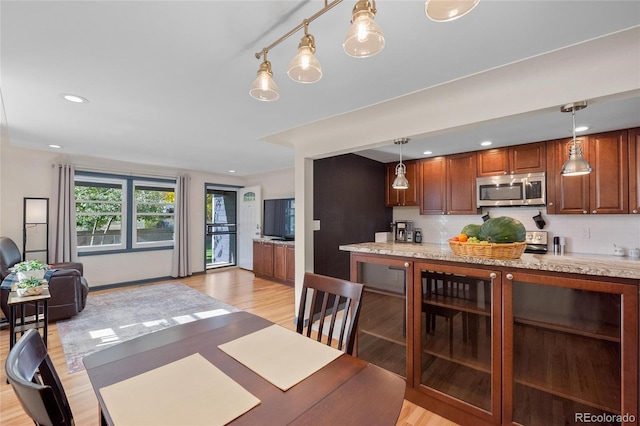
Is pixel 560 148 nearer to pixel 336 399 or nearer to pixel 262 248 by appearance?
pixel 336 399

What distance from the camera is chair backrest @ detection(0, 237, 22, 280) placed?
3301 mm

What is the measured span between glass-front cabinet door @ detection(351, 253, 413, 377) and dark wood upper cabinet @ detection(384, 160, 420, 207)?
2335mm

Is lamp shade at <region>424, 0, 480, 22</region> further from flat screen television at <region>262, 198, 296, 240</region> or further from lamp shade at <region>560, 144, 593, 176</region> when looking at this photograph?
flat screen television at <region>262, 198, 296, 240</region>

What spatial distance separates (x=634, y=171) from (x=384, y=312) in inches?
118

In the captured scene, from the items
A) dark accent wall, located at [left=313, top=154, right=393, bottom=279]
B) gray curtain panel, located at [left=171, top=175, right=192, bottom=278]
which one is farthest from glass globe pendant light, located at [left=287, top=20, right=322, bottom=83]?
gray curtain panel, located at [left=171, top=175, right=192, bottom=278]

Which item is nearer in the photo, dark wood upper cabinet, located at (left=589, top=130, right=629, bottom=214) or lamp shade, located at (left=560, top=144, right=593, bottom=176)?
lamp shade, located at (left=560, top=144, right=593, bottom=176)

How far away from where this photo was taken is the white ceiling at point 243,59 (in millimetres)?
1297

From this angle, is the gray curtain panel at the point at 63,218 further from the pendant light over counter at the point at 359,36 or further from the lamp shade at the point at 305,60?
the lamp shade at the point at 305,60

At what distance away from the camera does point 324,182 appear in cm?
359

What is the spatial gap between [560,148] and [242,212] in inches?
241

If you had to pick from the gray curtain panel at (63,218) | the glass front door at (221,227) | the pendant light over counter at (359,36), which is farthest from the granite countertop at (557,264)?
the glass front door at (221,227)

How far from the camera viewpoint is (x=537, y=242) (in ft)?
11.4

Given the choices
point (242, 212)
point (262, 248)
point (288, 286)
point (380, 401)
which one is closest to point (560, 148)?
point (380, 401)

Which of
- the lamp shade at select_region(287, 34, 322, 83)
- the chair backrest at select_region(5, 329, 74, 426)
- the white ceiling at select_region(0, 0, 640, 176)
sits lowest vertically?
the chair backrest at select_region(5, 329, 74, 426)
